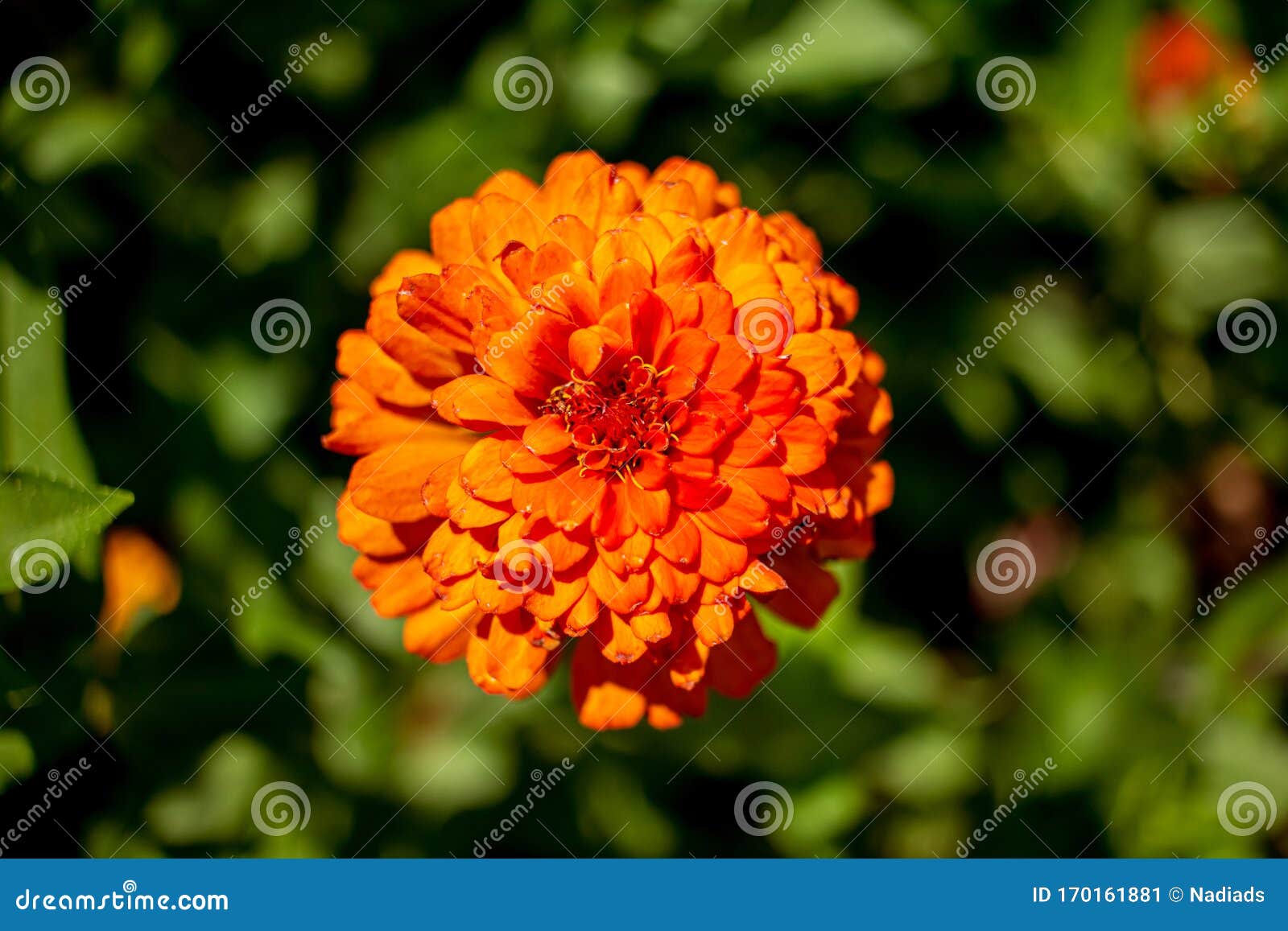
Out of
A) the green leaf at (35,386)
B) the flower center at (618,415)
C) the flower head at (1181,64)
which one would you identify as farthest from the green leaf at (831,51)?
the green leaf at (35,386)

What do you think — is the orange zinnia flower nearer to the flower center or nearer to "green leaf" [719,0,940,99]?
the flower center

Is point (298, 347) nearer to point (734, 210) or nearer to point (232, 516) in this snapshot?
point (232, 516)

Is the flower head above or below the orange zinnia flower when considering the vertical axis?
above

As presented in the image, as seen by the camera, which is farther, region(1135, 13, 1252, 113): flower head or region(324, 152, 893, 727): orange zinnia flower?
region(1135, 13, 1252, 113): flower head

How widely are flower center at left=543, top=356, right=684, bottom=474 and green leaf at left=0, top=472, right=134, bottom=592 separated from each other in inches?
28.7

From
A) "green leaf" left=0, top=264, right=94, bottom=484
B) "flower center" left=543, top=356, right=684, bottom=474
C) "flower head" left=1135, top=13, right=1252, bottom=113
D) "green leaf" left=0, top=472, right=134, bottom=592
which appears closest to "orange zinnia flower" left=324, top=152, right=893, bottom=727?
"flower center" left=543, top=356, right=684, bottom=474

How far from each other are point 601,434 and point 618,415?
4 cm

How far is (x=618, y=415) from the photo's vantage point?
66.2 inches

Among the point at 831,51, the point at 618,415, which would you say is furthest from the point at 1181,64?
the point at 618,415

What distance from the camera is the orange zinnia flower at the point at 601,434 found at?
155cm

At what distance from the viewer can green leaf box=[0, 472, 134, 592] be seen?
1.57 metres

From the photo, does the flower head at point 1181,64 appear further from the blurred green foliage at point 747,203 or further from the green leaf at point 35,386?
the green leaf at point 35,386

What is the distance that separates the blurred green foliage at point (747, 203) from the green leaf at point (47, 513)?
0.54 metres

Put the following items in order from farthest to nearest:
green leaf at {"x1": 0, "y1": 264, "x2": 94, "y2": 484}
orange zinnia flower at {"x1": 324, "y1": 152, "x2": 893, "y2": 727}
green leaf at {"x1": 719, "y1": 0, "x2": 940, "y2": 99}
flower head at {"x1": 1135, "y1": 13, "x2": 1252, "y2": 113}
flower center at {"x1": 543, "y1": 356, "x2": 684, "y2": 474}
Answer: flower head at {"x1": 1135, "y1": 13, "x2": 1252, "y2": 113} → green leaf at {"x1": 719, "y1": 0, "x2": 940, "y2": 99} → green leaf at {"x1": 0, "y1": 264, "x2": 94, "y2": 484} → flower center at {"x1": 543, "y1": 356, "x2": 684, "y2": 474} → orange zinnia flower at {"x1": 324, "y1": 152, "x2": 893, "y2": 727}
